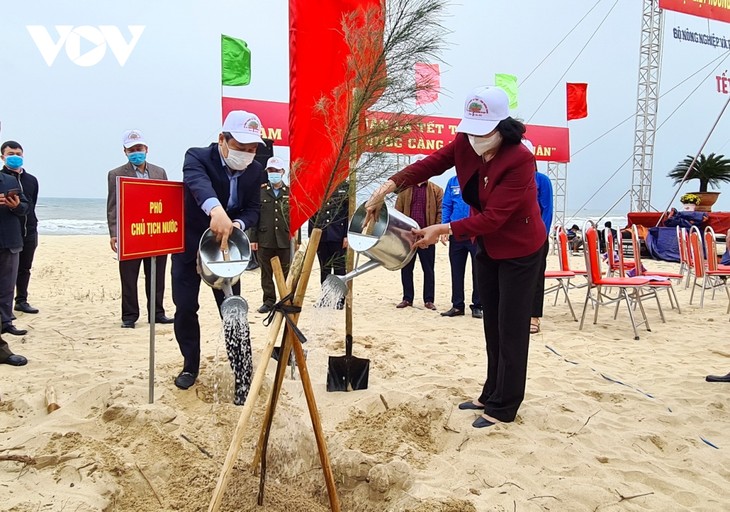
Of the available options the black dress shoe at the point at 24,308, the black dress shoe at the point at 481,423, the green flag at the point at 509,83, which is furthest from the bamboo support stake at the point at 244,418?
the green flag at the point at 509,83

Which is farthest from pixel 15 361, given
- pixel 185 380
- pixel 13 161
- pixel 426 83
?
pixel 426 83

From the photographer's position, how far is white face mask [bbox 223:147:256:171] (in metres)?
2.73

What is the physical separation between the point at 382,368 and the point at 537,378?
3.40ft

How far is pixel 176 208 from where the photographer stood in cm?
286

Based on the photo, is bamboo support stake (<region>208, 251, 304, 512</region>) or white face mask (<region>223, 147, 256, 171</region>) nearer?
bamboo support stake (<region>208, 251, 304, 512</region>)

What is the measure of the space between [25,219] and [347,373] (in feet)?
11.5

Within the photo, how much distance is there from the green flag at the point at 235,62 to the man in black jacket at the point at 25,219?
580 cm

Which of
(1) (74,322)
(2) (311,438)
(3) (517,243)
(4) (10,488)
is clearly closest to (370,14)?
(3) (517,243)

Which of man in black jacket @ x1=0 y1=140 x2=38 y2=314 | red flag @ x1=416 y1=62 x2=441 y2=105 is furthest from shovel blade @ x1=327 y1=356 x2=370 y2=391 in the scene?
man in black jacket @ x1=0 y1=140 x2=38 y2=314

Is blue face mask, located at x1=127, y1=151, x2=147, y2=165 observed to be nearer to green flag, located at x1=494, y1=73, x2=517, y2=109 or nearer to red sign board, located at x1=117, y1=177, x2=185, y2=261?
red sign board, located at x1=117, y1=177, x2=185, y2=261

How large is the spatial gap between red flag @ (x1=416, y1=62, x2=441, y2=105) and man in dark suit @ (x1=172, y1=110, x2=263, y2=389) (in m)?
0.79

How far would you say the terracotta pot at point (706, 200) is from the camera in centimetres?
1348

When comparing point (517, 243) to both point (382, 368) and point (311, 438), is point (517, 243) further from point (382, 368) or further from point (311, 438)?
point (382, 368)

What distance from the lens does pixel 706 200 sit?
44.5ft
